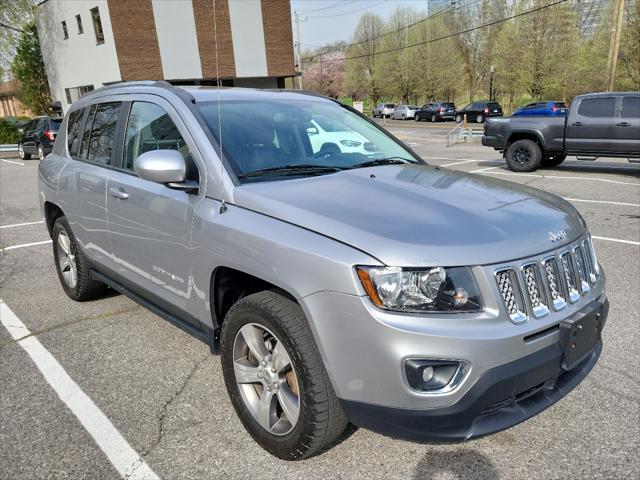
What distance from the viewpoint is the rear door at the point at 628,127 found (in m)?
11.5

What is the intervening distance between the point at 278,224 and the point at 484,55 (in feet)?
205

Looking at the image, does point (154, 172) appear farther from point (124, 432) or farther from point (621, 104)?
point (621, 104)

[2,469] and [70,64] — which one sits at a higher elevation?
[70,64]

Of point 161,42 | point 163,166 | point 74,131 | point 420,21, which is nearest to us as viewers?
point 163,166

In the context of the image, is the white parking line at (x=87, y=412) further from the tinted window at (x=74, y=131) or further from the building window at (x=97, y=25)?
the building window at (x=97, y=25)

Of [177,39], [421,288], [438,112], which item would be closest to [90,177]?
[421,288]

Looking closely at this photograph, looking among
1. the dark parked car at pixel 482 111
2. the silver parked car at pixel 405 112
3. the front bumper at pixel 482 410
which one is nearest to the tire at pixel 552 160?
the front bumper at pixel 482 410

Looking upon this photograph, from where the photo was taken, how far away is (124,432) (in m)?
2.80

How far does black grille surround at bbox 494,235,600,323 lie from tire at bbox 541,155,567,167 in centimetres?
1205

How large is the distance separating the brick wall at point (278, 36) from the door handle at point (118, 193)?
31.6m

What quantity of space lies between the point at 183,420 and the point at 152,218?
121cm

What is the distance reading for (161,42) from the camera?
28750 mm

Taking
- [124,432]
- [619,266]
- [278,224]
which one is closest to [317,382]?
[278,224]

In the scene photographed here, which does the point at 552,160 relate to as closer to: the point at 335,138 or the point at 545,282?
the point at 335,138
